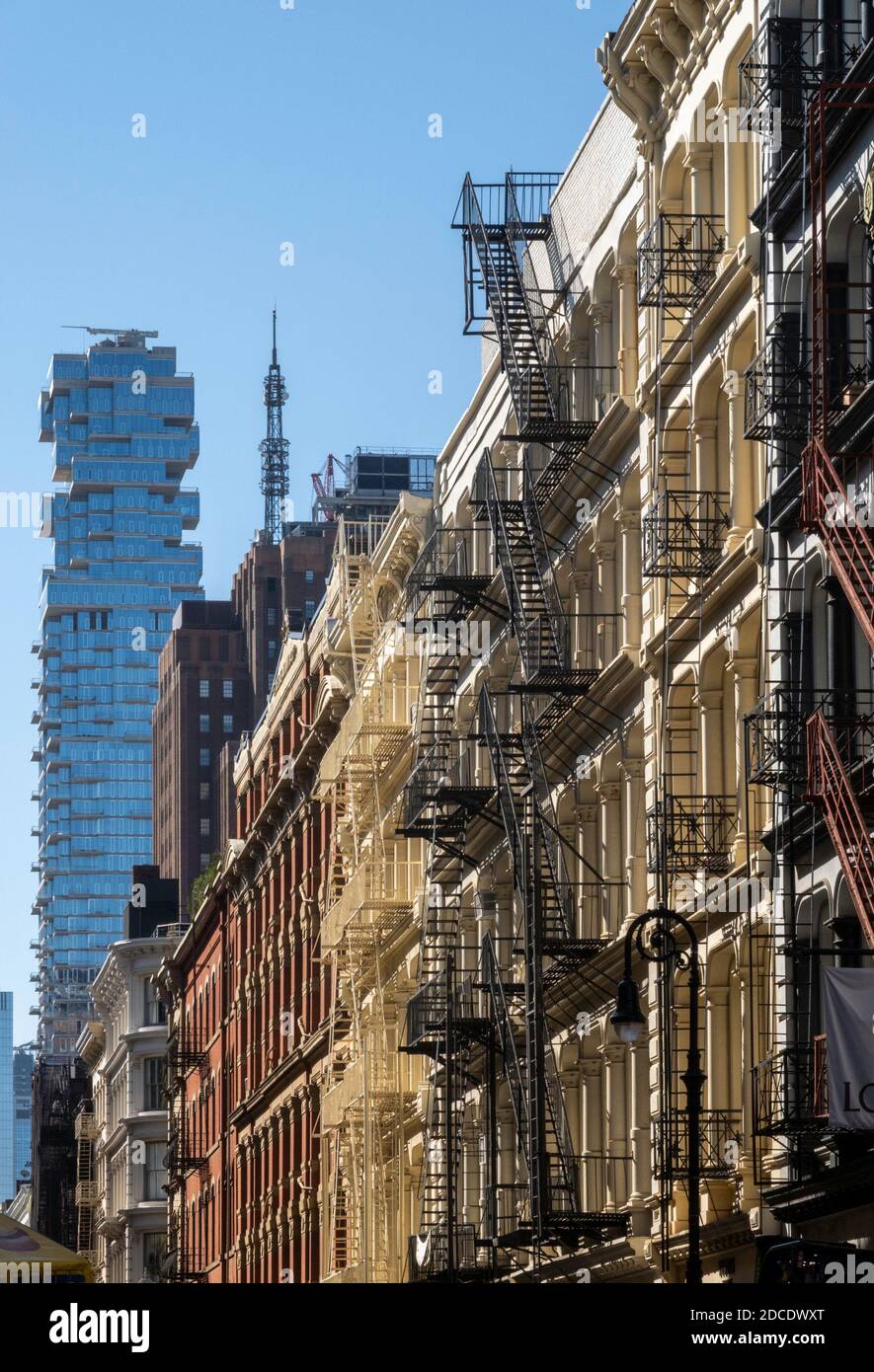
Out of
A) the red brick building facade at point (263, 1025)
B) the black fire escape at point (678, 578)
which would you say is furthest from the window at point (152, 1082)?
the black fire escape at point (678, 578)

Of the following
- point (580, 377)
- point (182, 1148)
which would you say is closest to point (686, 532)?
point (580, 377)

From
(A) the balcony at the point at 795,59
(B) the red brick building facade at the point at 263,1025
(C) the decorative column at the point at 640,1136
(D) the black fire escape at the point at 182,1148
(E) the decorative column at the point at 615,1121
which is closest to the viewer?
(A) the balcony at the point at 795,59

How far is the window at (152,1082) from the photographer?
12206 cm

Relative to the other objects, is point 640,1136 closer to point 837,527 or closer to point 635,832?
point 635,832

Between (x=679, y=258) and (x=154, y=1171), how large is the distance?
90506 mm

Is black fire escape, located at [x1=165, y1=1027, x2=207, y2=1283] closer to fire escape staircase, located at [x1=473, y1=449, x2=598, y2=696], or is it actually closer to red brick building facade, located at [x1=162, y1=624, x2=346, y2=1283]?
red brick building facade, located at [x1=162, y1=624, x2=346, y2=1283]

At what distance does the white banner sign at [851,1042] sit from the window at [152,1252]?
92321 millimetres

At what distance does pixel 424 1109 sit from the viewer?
5616 cm

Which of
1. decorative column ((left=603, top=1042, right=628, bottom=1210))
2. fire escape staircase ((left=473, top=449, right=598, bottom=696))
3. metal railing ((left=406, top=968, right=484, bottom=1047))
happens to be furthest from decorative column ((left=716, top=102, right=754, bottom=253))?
metal railing ((left=406, top=968, right=484, bottom=1047))

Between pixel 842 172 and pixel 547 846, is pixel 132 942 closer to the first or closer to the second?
pixel 547 846

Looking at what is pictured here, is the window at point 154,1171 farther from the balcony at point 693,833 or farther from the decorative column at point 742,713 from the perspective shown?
the decorative column at point 742,713
